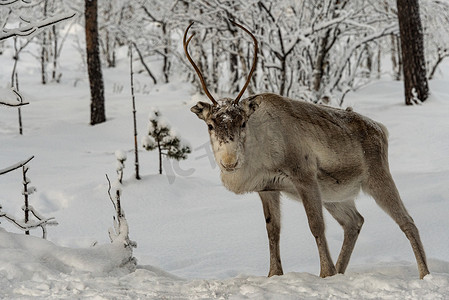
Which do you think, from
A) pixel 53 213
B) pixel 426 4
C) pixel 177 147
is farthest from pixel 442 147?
pixel 53 213

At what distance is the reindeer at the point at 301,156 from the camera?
379cm

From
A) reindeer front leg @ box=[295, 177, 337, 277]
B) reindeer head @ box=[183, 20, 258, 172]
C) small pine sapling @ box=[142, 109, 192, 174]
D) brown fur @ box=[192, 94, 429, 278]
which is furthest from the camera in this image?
small pine sapling @ box=[142, 109, 192, 174]

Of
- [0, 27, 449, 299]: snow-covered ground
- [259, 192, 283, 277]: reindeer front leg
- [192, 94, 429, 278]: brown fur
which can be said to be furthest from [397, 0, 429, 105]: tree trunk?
[259, 192, 283, 277]: reindeer front leg

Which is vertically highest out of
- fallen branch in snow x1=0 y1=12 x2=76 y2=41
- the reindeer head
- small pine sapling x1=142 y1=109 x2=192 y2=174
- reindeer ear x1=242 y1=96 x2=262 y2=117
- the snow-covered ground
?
fallen branch in snow x1=0 y1=12 x2=76 y2=41

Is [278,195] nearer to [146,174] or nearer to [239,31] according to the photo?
[146,174]

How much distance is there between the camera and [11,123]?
41.4ft

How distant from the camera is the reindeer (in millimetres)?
3793

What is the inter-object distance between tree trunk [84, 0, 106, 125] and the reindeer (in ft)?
27.5

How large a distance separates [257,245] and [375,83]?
35.2 feet

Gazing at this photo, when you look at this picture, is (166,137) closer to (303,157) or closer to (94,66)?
(303,157)

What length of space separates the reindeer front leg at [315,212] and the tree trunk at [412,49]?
23.6ft

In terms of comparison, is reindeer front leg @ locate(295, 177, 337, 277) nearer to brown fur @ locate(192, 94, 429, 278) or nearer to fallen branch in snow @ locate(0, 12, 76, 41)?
brown fur @ locate(192, 94, 429, 278)

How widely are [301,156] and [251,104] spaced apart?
1.74 feet

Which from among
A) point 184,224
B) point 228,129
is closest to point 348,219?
point 228,129
